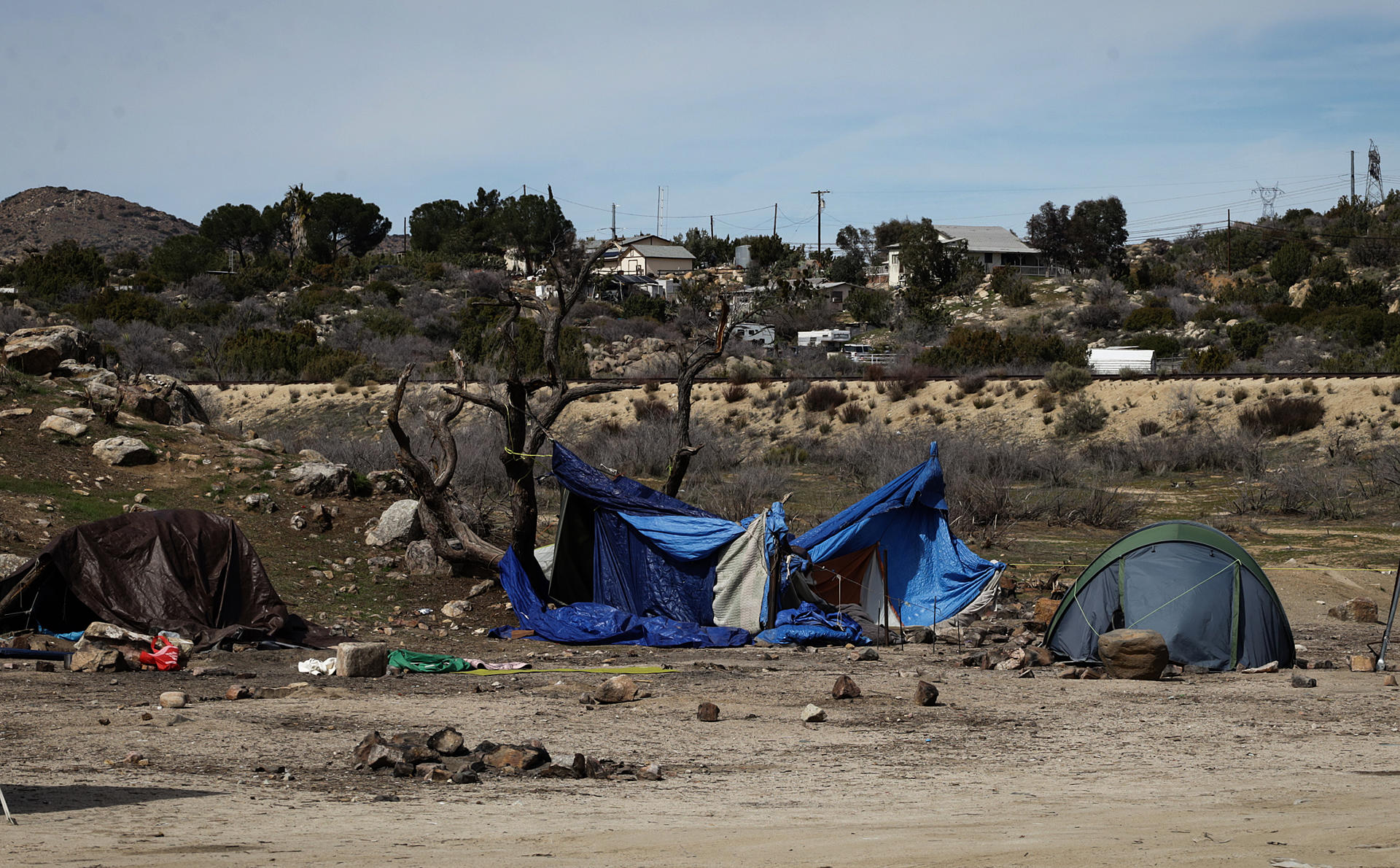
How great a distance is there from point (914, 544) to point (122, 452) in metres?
12.0

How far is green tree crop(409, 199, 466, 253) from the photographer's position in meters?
87.0

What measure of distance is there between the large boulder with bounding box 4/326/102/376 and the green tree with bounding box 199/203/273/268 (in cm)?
5922

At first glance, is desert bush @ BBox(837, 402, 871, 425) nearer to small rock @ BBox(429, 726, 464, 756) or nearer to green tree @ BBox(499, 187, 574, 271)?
small rock @ BBox(429, 726, 464, 756)

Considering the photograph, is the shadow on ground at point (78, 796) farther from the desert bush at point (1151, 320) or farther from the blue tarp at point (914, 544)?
the desert bush at point (1151, 320)

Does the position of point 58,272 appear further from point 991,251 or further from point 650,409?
point 991,251

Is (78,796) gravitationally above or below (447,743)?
above

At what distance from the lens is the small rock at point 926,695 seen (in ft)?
35.1

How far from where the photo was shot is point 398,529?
58.2 ft

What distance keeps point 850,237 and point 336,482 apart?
8545cm

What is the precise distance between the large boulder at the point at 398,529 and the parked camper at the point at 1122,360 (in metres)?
32.3

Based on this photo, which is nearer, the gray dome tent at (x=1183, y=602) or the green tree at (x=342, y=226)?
the gray dome tent at (x=1183, y=602)

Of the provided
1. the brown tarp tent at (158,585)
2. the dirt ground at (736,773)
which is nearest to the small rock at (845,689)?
the dirt ground at (736,773)

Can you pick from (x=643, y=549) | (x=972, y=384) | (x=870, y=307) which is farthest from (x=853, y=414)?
(x=870, y=307)

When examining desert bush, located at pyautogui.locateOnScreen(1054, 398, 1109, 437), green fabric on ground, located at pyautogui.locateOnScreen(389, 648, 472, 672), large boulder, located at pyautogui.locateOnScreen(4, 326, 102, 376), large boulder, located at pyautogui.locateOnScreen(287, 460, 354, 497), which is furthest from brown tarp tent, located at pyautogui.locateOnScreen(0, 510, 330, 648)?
desert bush, located at pyautogui.locateOnScreen(1054, 398, 1109, 437)
